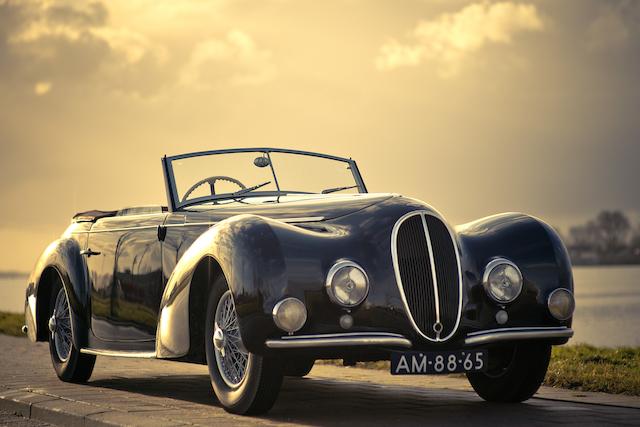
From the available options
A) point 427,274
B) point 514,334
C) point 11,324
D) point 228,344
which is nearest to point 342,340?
point 427,274

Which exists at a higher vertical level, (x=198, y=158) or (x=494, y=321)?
(x=198, y=158)

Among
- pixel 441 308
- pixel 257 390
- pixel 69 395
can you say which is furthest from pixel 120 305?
pixel 441 308

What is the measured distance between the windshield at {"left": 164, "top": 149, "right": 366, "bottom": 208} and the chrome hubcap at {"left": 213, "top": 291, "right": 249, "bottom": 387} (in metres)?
1.99

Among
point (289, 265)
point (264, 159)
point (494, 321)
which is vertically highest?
point (264, 159)

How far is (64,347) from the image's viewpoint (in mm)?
9680

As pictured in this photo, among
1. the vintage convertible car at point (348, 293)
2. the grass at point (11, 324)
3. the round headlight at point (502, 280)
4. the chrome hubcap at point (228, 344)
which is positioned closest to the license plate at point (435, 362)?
the vintage convertible car at point (348, 293)

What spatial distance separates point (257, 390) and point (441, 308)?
1.24 m

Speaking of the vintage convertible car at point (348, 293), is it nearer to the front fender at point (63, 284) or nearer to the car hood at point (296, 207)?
the car hood at point (296, 207)

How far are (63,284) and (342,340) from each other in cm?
413

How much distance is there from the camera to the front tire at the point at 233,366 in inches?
254

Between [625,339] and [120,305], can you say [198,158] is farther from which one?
[625,339]

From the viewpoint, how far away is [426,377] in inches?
380

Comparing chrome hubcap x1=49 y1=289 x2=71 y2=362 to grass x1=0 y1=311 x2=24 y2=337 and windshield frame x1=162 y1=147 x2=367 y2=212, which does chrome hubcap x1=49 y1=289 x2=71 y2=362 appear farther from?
grass x1=0 y1=311 x2=24 y2=337

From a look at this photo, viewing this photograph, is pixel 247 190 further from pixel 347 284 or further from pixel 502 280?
pixel 502 280
